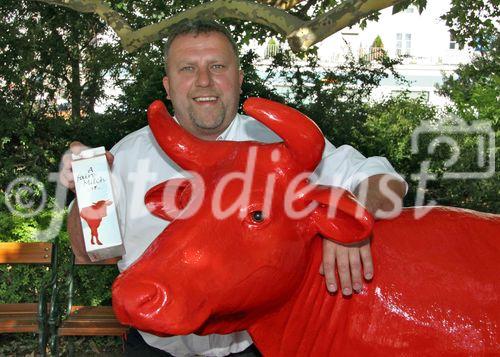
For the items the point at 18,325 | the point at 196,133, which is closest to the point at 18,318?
the point at 18,325

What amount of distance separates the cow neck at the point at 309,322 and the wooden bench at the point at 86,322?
3.05 m

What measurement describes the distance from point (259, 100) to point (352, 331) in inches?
31.7

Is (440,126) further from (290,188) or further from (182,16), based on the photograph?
(290,188)

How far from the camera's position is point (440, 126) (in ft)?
30.4

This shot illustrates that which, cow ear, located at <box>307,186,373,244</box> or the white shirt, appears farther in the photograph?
the white shirt

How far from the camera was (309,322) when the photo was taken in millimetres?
2139

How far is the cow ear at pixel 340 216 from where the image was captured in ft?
6.10

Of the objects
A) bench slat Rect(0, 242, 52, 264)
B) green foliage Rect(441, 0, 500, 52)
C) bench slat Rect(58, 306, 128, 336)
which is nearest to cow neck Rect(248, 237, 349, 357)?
bench slat Rect(58, 306, 128, 336)

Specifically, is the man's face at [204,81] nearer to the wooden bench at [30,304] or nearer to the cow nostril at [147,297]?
the cow nostril at [147,297]

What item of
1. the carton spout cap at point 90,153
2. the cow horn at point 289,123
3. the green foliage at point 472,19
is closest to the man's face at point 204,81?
the carton spout cap at point 90,153

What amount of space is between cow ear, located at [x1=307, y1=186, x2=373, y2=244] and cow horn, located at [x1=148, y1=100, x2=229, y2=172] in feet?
1.15

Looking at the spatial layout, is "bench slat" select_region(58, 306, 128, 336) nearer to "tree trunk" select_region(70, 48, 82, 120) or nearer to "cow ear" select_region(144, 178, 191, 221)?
"cow ear" select_region(144, 178, 191, 221)

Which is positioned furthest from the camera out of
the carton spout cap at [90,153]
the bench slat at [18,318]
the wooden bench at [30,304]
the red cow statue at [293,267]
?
the bench slat at [18,318]

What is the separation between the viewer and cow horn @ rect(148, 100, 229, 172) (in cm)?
208
